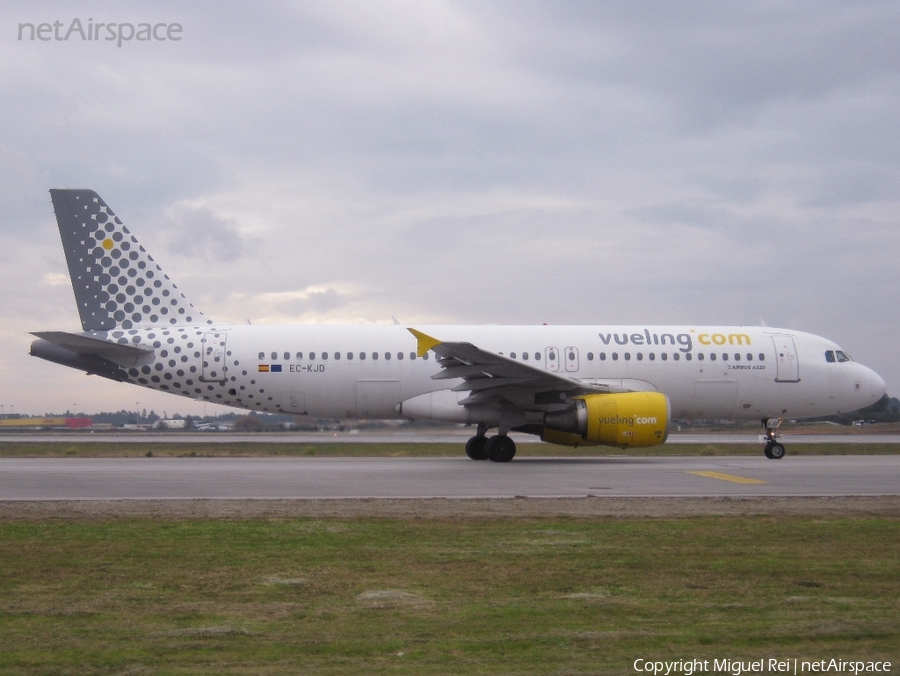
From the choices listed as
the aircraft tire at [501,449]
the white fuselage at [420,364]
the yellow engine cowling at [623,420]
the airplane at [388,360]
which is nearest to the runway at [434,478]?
the aircraft tire at [501,449]

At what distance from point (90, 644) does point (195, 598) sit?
121cm

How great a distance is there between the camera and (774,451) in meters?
22.8

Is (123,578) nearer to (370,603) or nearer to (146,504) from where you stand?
(370,603)

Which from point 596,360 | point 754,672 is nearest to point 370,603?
point 754,672

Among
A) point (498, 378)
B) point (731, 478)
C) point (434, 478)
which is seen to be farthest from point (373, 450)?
point (731, 478)

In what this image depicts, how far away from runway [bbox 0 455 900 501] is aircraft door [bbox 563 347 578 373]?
236 cm

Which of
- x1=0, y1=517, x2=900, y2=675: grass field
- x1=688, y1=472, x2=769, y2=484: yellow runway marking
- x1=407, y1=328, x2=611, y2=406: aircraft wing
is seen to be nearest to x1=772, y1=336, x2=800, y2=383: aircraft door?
x1=407, y1=328, x2=611, y2=406: aircraft wing

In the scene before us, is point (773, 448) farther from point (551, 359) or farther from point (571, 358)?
point (551, 359)

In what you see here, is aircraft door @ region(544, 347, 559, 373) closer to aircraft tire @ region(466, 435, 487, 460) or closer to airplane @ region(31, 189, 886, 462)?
airplane @ region(31, 189, 886, 462)

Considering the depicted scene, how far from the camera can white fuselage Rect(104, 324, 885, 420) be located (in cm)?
2303

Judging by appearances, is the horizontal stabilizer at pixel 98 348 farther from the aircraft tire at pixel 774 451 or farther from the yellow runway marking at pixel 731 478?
the aircraft tire at pixel 774 451

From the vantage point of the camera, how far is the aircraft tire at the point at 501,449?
21031 millimetres

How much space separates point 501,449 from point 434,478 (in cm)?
469

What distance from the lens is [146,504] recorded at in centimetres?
1238
